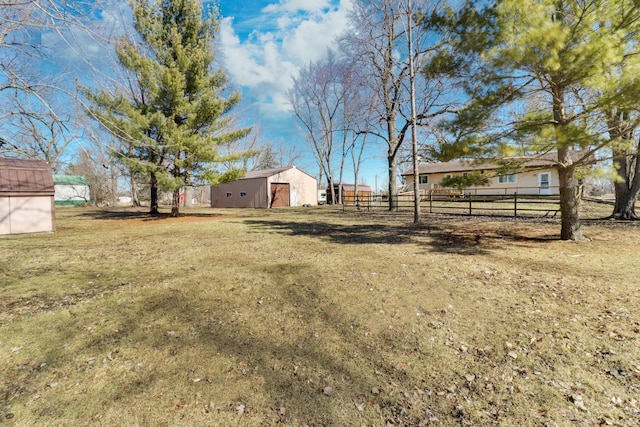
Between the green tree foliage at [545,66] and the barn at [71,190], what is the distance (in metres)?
47.1

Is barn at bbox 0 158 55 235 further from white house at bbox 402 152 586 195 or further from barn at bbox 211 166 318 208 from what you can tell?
barn at bbox 211 166 318 208

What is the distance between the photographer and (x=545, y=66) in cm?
495

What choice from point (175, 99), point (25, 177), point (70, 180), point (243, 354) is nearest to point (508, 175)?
point (243, 354)

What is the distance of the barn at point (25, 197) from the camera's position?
398 inches

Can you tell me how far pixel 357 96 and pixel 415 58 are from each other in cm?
1044

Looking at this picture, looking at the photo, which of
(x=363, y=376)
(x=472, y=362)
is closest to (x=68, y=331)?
(x=363, y=376)

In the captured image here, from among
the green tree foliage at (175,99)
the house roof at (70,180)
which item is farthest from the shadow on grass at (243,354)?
the house roof at (70,180)

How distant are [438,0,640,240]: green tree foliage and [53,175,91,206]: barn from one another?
47131 millimetres

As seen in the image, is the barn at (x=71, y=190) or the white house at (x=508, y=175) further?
the barn at (x=71, y=190)

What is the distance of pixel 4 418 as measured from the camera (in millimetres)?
1986

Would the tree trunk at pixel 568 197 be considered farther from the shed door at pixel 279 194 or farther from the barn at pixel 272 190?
the shed door at pixel 279 194

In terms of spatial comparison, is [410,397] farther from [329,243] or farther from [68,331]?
[329,243]

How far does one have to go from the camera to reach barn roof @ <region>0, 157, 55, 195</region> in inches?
396

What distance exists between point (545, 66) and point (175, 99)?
46.1 feet
